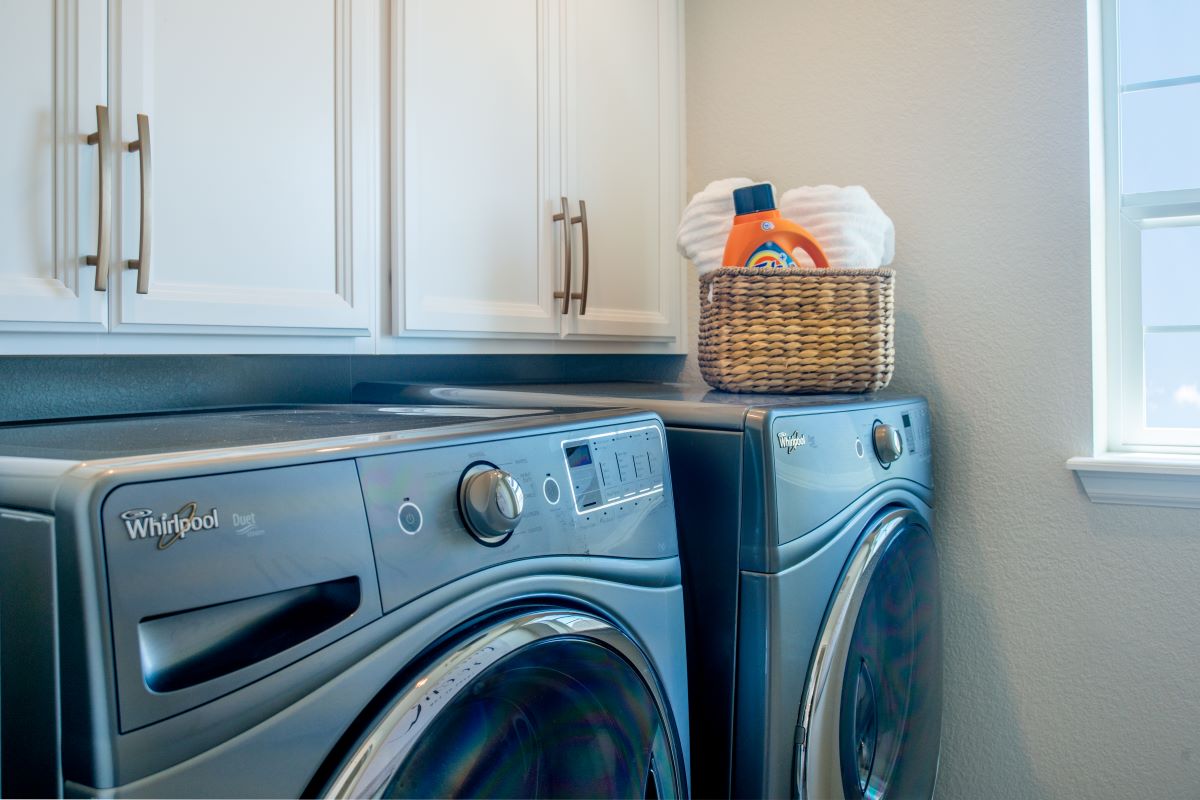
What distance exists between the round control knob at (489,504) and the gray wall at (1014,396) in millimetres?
1288

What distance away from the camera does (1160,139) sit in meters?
1.71

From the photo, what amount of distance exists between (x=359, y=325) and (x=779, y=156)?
111 cm

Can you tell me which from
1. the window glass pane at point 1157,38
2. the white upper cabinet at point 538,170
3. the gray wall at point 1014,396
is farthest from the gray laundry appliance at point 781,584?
the window glass pane at point 1157,38

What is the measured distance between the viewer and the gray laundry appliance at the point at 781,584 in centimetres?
108

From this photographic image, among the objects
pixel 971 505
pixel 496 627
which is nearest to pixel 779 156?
pixel 971 505

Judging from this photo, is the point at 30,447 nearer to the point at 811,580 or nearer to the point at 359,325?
the point at 359,325

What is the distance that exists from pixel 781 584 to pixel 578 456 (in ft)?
1.25

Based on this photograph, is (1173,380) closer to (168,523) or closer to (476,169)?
(476,169)

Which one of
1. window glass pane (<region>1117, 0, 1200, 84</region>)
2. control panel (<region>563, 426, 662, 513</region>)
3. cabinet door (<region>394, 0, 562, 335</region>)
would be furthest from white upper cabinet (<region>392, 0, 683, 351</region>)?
window glass pane (<region>1117, 0, 1200, 84</region>)

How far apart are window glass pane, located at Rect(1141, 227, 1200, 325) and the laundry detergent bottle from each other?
69 cm

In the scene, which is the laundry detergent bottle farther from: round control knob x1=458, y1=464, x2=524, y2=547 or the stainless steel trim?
round control knob x1=458, y1=464, x2=524, y2=547

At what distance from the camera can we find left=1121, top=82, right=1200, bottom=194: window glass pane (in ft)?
5.52

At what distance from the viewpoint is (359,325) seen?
4.22 ft

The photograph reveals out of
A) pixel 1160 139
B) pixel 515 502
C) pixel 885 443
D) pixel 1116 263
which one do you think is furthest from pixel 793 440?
pixel 1160 139
